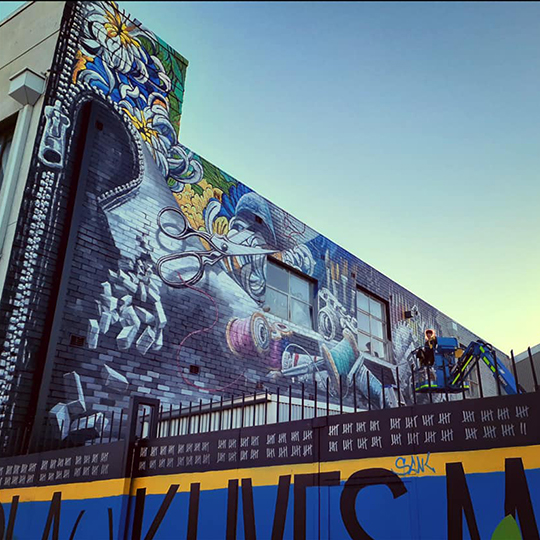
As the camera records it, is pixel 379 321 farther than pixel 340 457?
Yes

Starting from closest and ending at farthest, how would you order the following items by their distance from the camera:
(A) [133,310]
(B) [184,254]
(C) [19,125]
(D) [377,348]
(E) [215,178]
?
(C) [19,125], (A) [133,310], (B) [184,254], (E) [215,178], (D) [377,348]

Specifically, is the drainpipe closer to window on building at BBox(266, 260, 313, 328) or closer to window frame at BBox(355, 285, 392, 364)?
window on building at BBox(266, 260, 313, 328)

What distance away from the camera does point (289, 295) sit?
15.3 m

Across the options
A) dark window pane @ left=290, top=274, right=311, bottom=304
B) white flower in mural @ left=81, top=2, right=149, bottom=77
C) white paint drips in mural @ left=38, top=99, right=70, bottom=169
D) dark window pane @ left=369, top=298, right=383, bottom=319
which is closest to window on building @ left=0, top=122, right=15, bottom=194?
white paint drips in mural @ left=38, top=99, right=70, bottom=169

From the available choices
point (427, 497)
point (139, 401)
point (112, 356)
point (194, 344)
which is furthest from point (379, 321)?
point (427, 497)

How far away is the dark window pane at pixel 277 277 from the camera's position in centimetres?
1479

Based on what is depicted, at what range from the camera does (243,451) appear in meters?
6.09

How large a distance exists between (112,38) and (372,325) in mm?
11838

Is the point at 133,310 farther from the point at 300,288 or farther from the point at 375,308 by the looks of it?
the point at 375,308

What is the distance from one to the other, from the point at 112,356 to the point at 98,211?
9.30 ft

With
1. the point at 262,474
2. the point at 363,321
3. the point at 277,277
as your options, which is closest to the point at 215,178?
the point at 277,277

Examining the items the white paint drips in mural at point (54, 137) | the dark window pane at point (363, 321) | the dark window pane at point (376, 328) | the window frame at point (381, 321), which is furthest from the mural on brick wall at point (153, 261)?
the dark window pane at point (376, 328)

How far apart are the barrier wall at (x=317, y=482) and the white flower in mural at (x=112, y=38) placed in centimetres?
818

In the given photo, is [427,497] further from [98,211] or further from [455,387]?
[98,211]
